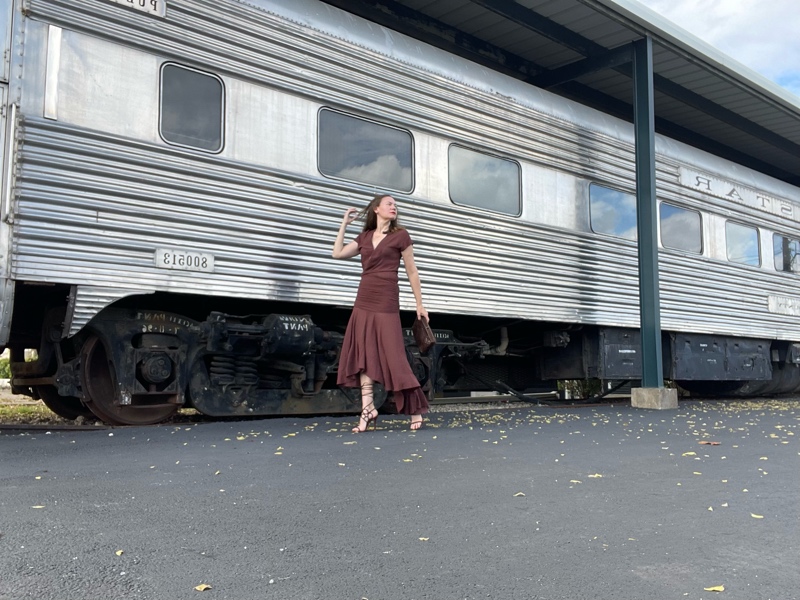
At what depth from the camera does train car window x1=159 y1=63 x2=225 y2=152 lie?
572 centimetres

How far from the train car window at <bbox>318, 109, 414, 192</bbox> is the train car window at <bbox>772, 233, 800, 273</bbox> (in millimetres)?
7598

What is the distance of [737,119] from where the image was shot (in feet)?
40.7

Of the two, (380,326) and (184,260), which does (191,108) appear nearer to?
(184,260)

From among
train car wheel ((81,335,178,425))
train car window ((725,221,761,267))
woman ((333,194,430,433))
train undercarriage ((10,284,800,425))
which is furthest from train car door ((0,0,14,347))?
train car window ((725,221,761,267))

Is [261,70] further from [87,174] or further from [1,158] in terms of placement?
[1,158]

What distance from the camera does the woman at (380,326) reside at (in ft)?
18.0

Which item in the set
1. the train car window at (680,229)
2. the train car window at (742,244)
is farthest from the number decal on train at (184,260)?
the train car window at (742,244)

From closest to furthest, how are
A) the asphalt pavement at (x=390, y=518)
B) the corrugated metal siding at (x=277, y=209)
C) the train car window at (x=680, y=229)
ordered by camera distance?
the asphalt pavement at (x=390, y=518) → the corrugated metal siding at (x=277, y=209) → the train car window at (x=680, y=229)

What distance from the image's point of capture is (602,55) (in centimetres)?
998

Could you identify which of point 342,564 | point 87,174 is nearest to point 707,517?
point 342,564

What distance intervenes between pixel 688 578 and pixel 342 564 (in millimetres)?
1015

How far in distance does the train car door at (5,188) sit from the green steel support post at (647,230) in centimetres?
681

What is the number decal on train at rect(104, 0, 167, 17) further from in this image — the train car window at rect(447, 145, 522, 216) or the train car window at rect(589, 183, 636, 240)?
the train car window at rect(589, 183, 636, 240)

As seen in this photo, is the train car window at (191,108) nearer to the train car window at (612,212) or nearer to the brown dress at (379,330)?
the brown dress at (379,330)
